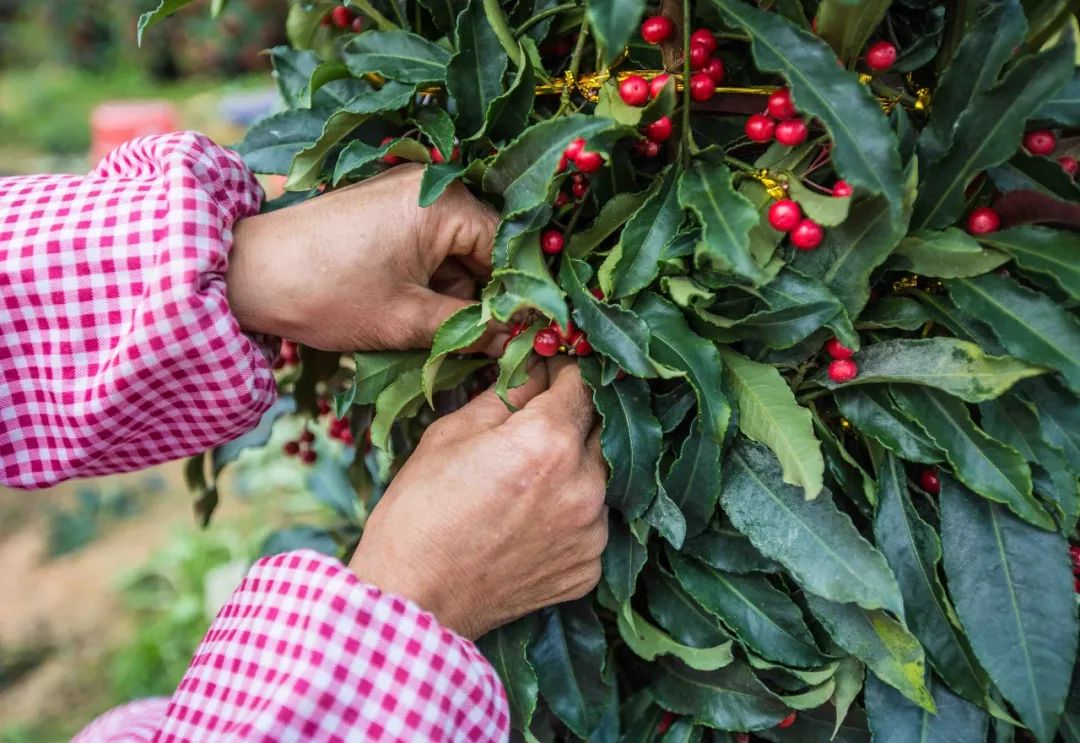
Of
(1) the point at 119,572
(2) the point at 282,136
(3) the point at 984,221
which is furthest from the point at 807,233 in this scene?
(1) the point at 119,572

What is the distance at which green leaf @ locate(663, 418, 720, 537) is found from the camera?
0.67 m

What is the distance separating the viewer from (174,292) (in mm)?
722

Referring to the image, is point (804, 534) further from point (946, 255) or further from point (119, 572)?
point (119, 572)

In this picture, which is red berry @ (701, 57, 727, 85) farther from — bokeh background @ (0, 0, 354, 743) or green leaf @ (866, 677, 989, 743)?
bokeh background @ (0, 0, 354, 743)

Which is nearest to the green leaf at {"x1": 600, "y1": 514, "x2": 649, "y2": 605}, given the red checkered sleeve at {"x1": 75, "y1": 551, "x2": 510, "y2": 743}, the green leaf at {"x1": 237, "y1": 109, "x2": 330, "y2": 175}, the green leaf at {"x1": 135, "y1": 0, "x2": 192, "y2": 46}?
the red checkered sleeve at {"x1": 75, "y1": 551, "x2": 510, "y2": 743}

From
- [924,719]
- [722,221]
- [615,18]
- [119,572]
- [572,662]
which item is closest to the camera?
[615,18]

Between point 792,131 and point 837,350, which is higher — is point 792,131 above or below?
above

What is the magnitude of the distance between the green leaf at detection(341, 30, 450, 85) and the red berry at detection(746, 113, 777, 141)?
267 mm

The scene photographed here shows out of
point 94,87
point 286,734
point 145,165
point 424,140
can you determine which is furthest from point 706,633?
point 94,87

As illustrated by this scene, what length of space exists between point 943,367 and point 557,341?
28cm

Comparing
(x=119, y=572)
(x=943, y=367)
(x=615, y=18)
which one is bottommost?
(x=119, y=572)

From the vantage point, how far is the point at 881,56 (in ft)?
2.01

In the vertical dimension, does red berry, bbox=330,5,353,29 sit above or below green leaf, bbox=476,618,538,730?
above

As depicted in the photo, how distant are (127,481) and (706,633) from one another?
8.30ft
